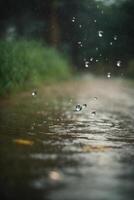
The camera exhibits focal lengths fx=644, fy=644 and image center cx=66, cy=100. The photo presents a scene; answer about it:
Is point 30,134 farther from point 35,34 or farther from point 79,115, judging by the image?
point 35,34

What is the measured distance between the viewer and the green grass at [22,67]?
49.8 feet

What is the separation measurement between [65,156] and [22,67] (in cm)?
1162

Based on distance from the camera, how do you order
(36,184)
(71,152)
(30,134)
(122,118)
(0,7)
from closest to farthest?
1. (36,184)
2. (71,152)
3. (30,134)
4. (122,118)
5. (0,7)

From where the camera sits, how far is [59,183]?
5.02 meters

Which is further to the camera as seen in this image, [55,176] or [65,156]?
[65,156]

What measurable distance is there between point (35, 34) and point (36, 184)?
1516 inches

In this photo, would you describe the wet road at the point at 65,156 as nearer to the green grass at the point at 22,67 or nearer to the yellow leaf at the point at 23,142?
the yellow leaf at the point at 23,142

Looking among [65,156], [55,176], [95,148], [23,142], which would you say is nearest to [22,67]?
[23,142]

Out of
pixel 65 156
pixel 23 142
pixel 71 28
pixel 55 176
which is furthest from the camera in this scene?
pixel 71 28

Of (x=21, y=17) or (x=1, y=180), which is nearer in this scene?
(x=1, y=180)

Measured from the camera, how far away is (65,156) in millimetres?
6445

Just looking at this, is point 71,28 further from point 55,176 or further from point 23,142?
point 55,176

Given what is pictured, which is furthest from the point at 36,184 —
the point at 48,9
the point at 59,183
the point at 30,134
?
the point at 48,9

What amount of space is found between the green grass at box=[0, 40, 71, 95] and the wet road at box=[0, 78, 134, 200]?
3819mm
